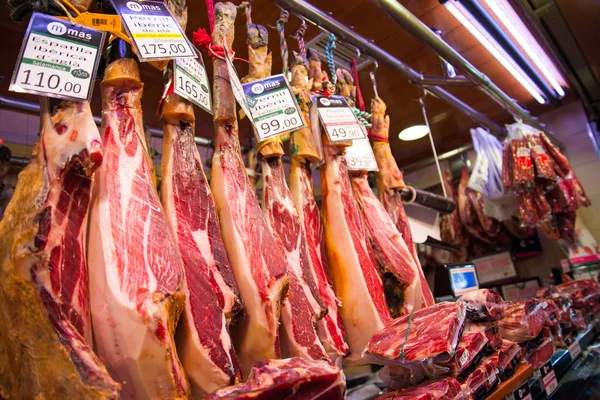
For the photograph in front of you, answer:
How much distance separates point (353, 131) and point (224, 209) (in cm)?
109

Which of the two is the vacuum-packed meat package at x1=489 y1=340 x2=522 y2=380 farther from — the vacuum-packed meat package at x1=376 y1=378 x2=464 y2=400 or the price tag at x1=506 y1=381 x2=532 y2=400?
the vacuum-packed meat package at x1=376 y1=378 x2=464 y2=400

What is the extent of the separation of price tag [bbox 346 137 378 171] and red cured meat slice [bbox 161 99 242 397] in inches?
45.0

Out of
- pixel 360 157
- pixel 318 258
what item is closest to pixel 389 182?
pixel 360 157

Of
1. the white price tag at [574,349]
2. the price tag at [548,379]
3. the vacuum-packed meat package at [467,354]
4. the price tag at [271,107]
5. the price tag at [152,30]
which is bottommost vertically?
the white price tag at [574,349]

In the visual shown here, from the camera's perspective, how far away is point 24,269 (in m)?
1.03

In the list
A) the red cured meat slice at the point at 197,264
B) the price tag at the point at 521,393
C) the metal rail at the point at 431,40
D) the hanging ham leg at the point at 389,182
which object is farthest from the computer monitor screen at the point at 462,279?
the red cured meat slice at the point at 197,264

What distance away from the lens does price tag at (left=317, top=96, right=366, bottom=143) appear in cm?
233

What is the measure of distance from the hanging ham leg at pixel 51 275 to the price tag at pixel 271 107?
0.81 metres

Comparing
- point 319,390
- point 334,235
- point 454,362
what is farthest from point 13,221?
point 454,362

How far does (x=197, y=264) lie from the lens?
137 cm

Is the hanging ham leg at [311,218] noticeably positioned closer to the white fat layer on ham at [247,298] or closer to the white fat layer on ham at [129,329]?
the white fat layer on ham at [247,298]

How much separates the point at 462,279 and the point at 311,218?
158 centimetres

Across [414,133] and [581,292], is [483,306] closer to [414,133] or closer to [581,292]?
[581,292]

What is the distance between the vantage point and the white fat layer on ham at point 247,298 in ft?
4.51
